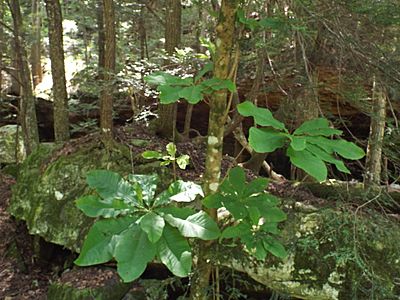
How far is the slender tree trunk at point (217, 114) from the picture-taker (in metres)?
2.12

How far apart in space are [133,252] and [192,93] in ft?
2.45

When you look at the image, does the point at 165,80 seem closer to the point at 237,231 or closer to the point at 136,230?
the point at 136,230

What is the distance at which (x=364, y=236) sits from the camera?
3.21m

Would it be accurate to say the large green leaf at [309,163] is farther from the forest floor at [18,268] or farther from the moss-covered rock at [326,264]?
the forest floor at [18,268]

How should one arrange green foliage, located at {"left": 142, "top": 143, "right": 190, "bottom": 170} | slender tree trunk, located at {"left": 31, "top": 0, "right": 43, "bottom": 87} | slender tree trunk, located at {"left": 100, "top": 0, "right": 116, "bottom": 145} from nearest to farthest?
green foliage, located at {"left": 142, "top": 143, "right": 190, "bottom": 170}
slender tree trunk, located at {"left": 100, "top": 0, "right": 116, "bottom": 145}
slender tree trunk, located at {"left": 31, "top": 0, "right": 43, "bottom": 87}

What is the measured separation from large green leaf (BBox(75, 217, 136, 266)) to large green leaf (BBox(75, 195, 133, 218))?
0.04 metres

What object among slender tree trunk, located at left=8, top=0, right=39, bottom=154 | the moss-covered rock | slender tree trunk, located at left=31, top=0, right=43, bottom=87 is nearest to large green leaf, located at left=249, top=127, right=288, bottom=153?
the moss-covered rock

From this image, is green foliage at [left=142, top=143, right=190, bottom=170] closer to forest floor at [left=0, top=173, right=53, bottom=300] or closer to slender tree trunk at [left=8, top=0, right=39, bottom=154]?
forest floor at [left=0, top=173, right=53, bottom=300]

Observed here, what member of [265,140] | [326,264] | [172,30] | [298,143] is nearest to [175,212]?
[265,140]

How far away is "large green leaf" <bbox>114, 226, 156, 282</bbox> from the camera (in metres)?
1.51

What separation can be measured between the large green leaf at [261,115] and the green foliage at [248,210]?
0.56 meters

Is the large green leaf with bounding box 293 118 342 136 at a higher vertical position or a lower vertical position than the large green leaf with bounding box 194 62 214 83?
lower

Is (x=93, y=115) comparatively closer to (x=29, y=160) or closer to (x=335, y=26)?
(x=29, y=160)

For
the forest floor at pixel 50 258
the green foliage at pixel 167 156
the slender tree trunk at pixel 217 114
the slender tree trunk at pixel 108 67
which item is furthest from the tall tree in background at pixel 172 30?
the slender tree trunk at pixel 217 114
